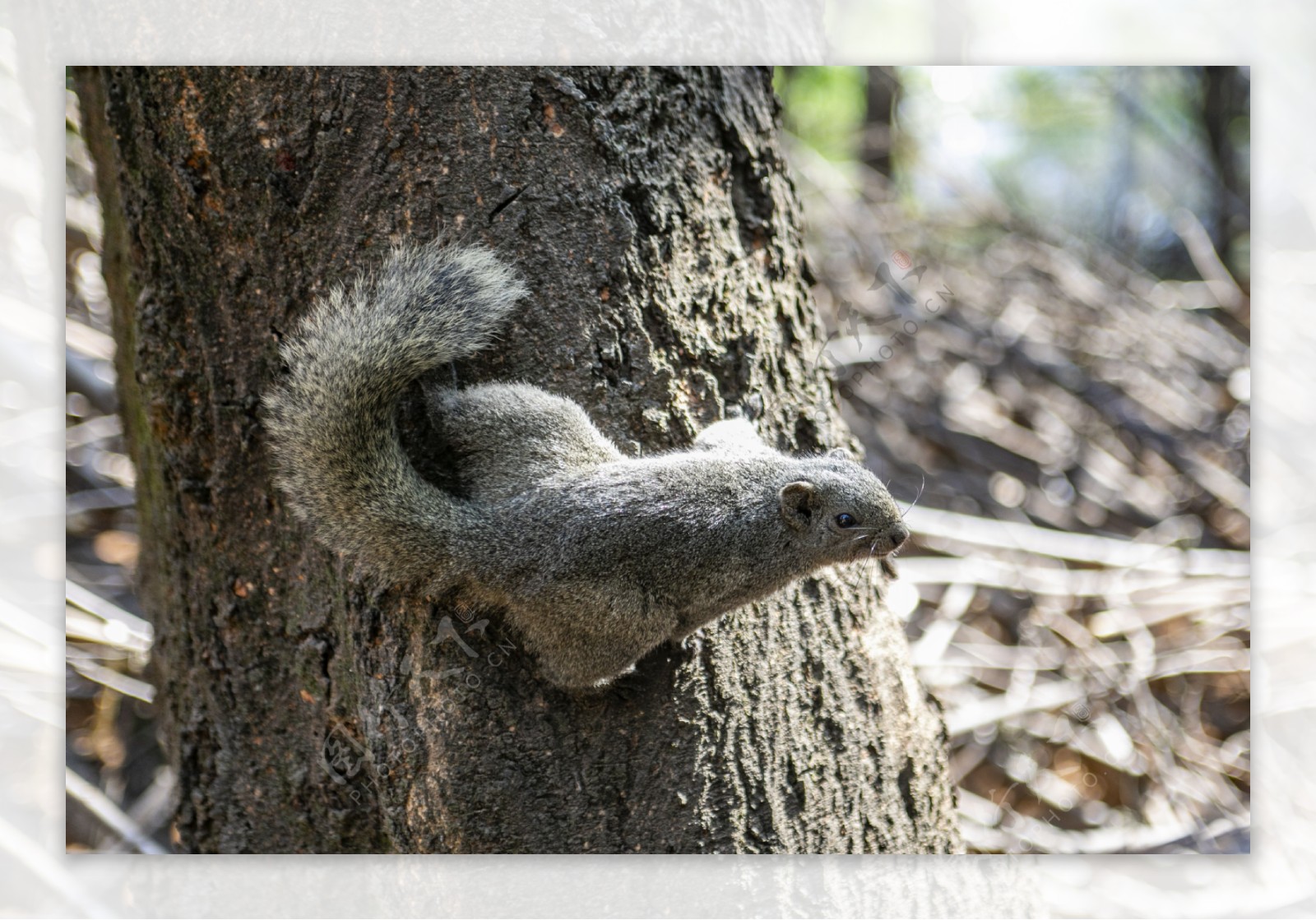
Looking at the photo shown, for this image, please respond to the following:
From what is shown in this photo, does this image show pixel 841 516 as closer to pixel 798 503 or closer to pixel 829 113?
pixel 798 503

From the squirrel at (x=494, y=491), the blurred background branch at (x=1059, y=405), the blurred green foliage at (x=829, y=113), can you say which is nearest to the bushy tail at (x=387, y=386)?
the squirrel at (x=494, y=491)

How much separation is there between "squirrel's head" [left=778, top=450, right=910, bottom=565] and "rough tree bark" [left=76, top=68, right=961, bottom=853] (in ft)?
0.69

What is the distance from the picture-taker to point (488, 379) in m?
2.18

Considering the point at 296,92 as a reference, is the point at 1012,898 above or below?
below

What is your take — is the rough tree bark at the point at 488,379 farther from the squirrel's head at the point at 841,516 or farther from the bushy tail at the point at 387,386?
the squirrel's head at the point at 841,516

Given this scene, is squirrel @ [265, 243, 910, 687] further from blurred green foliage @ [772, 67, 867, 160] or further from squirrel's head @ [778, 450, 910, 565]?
blurred green foliage @ [772, 67, 867, 160]

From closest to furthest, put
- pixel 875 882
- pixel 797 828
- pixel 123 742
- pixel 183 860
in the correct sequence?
1. pixel 797 828
2. pixel 875 882
3. pixel 183 860
4. pixel 123 742

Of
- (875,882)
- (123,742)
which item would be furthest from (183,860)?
(875,882)

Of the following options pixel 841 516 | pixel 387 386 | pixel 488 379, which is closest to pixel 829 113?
pixel 841 516

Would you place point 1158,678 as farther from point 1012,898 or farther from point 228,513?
point 228,513

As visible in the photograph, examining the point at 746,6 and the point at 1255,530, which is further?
the point at 1255,530

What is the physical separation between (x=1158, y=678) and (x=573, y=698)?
9.28 ft

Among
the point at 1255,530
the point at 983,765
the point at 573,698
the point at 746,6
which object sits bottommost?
the point at 983,765

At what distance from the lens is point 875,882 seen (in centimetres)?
249
